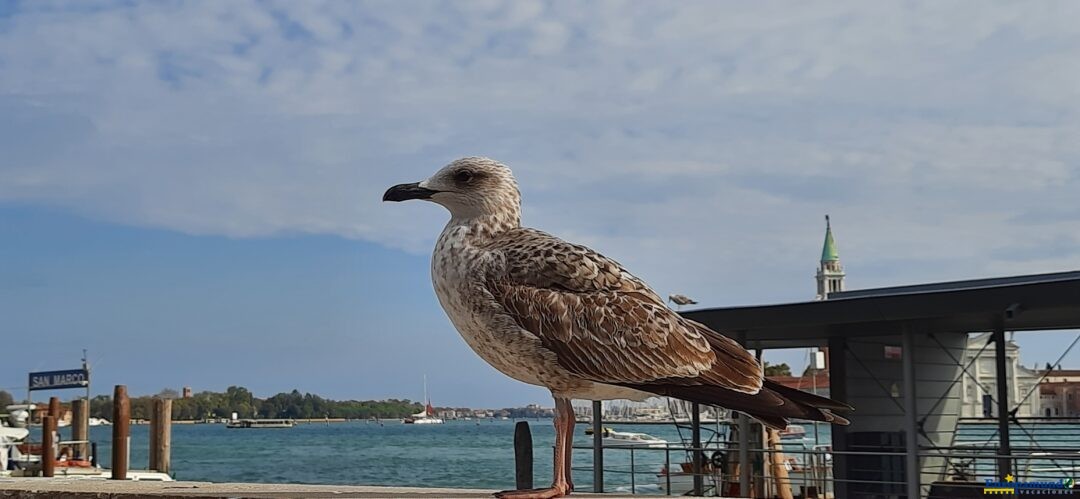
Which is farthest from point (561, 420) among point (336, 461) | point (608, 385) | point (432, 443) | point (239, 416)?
point (239, 416)

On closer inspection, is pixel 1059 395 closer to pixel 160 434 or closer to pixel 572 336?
pixel 572 336

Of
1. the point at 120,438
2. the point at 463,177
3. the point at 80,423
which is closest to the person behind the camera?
the point at 463,177

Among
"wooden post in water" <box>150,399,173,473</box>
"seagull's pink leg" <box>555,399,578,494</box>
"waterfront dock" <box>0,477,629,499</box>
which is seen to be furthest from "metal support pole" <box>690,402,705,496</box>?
"wooden post in water" <box>150,399,173,473</box>

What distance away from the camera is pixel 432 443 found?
101 m

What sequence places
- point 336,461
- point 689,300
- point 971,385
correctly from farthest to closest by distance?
point 336,461, point 971,385, point 689,300

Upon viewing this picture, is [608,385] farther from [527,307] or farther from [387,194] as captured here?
[387,194]

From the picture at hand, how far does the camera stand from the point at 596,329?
16.2 ft

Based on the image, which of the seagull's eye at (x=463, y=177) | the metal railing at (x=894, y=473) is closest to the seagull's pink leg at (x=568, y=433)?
the seagull's eye at (x=463, y=177)

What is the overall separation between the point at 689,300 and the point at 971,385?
5.35 metres

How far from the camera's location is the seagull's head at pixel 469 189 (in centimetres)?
518

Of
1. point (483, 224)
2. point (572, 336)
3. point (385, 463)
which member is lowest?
point (385, 463)

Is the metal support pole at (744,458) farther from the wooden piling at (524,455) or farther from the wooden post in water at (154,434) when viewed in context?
the wooden post in water at (154,434)

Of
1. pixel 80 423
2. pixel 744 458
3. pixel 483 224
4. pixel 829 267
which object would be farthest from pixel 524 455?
pixel 829 267

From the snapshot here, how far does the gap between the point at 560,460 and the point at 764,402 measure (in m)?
0.91
